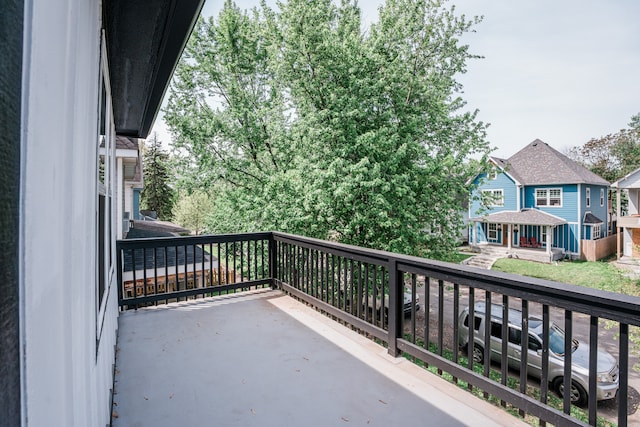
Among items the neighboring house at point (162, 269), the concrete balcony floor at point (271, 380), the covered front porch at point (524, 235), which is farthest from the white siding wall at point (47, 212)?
the covered front porch at point (524, 235)

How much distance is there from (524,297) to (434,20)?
33.4 feet

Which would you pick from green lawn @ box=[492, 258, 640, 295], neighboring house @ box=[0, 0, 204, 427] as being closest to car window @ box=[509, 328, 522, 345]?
neighboring house @ box=[0, 0, 204, 427]

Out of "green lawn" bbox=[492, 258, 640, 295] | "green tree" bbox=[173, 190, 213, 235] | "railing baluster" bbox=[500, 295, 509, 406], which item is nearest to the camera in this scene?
"railing baluster" bbox=[500, 295, 509, 406]

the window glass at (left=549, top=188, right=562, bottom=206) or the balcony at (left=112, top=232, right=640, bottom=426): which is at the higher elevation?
the window glass at (left=549, top=188, right=562, bottom=206)

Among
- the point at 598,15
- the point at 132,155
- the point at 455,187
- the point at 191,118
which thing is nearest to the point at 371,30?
the point at 455,187

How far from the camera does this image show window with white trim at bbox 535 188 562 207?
19266mm

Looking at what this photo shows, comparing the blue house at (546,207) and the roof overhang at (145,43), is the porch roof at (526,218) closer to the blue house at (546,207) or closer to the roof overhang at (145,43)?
the blue house at (546,207)

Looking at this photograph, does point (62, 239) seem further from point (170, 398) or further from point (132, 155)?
point (132, 155)

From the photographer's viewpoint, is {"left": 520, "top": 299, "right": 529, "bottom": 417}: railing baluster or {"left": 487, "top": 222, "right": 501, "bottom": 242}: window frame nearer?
{"left": 520, "top": 299, "right": 529, "bottom": 417}: railing baluster

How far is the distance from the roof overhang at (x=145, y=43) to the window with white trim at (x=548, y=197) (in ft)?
71.1

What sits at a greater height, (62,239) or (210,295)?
(62,239)

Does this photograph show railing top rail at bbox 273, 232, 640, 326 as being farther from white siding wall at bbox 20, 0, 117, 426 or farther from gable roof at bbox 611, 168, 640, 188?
gable roof at bbox 611, 168, 640, 188

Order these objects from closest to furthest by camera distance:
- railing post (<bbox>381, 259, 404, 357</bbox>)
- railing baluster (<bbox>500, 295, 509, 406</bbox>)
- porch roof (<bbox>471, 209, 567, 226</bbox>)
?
railing baluster (<bbox>500, 295, 509, 406</bbox>) < railing post (<bbox>381, 259, 404, 357</bbox>) < porch roof (<bbox>471, 209, 567, 226</bbox>)

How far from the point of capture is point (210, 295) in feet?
16.3
